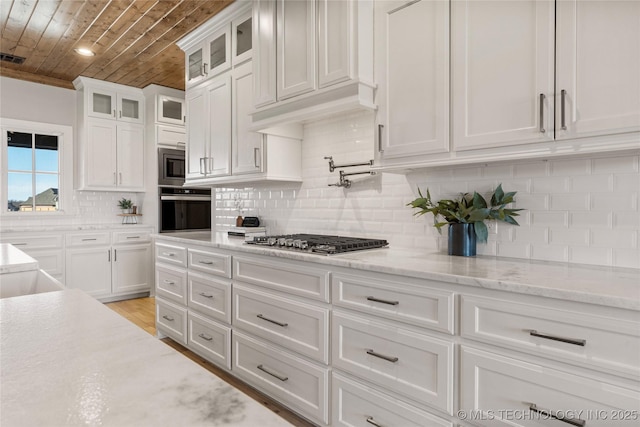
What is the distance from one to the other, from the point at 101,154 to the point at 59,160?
22.9 inches

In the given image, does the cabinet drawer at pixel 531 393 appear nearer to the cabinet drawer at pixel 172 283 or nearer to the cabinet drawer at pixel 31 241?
the cabinet drawer at pixel 172 283

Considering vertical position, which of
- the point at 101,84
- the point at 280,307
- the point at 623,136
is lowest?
the point at 280,307

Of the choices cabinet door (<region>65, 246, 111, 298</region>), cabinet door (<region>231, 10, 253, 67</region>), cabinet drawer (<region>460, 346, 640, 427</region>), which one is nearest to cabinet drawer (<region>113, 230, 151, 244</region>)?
cabinet door (<region>65, 246, 111, 298</region>)

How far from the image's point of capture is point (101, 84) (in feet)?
15.6

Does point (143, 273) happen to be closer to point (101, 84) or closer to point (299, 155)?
point (101, 84)

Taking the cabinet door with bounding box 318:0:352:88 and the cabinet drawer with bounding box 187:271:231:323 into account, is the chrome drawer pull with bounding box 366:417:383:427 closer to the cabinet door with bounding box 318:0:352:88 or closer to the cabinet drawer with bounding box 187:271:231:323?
the cabinet drawer with bounding box 187:271:231:323

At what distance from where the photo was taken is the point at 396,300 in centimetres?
158

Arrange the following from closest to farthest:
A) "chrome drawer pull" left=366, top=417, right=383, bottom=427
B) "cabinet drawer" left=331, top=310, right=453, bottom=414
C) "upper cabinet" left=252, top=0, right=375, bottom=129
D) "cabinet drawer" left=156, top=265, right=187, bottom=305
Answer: "cabinet drawer" left=331, top=310, right=453, bottom=414, "chrome drawer pull" left=366, top=417, right=383, bottom=427, "upper cabinet" left=252, top=0, right=375, bottom=129, "cabinet drawer" left=156, top=265, right=187, bottom=305

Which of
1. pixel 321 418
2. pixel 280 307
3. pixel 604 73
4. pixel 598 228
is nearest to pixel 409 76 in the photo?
pixel 604 73

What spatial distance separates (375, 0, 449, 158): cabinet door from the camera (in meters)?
1.80

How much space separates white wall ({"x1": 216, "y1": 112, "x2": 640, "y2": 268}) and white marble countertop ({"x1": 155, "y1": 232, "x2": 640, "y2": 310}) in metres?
0.11

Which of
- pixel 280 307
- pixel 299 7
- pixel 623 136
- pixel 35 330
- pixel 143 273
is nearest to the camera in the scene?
pixel 35 330

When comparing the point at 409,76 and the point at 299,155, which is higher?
the point at 409,76

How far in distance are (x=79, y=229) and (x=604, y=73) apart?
512 cm
